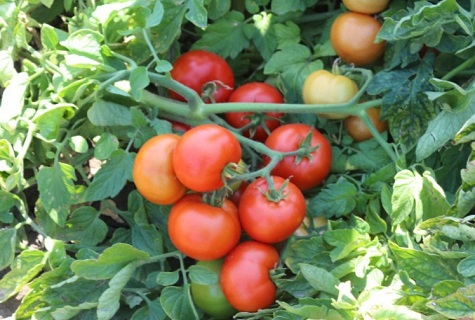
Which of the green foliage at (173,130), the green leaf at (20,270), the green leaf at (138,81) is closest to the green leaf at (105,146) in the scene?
the green foliage at (173,130)

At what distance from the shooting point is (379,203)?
157 cm

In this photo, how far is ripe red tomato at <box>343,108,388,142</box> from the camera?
5.53 ft

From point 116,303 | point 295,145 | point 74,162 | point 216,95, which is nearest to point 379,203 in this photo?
point 295,145

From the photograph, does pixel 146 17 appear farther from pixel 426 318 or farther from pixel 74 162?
pixel 426 318

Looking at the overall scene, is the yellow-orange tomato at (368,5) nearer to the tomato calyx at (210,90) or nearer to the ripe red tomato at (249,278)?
the tomato calyx at (210,90)

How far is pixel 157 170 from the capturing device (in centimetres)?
146


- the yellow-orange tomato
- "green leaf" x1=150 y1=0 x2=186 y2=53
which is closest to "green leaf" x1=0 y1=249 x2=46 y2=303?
"green leaf" x1=150 y1=0 x2=186 y2=53

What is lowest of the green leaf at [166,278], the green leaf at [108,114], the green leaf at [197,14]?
the green leaf at [166,278]

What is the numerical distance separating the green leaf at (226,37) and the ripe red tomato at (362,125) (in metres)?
0.35

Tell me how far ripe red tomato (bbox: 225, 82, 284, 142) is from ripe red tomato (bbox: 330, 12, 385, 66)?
199mm

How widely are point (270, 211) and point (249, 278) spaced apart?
145 mm

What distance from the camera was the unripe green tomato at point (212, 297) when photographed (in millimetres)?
1524

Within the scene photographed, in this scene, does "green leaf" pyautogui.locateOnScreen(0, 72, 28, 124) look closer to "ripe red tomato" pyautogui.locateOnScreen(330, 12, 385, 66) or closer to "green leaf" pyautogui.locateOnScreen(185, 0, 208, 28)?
"green leaf" pyautogui.locateOnScreen(185, 0, 208, 28)

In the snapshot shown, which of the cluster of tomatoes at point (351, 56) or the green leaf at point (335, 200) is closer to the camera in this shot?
the green leaf at point (335, 200)
